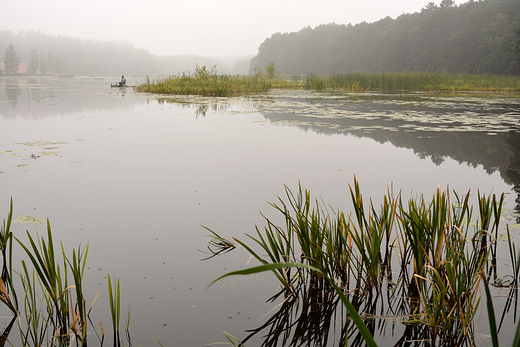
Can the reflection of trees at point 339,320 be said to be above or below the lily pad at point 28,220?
below

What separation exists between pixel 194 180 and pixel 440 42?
204ft

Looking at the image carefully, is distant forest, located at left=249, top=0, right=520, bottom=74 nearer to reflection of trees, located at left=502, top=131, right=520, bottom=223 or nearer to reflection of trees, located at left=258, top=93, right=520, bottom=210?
reflection of trees, located at left=258, top=93, right=520, bottom=210

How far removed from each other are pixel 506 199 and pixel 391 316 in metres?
2.81

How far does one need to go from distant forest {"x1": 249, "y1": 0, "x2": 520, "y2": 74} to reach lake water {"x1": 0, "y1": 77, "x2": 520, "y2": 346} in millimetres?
29753

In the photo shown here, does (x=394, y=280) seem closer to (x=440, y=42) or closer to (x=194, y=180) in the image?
(x=194, y=180)

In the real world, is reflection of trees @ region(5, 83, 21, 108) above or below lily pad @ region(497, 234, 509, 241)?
above

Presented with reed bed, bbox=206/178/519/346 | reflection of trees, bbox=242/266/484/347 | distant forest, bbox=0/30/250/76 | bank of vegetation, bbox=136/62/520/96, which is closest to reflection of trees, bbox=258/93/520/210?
reed bed, bbox=206/178/519/346

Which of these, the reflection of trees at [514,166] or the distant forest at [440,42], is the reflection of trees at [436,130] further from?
the distant forest at [440,42]

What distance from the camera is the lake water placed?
236 centimetres

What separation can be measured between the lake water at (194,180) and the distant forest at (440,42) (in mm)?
29753

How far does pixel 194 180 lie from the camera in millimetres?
4777

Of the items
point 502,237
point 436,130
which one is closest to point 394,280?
point 502,237

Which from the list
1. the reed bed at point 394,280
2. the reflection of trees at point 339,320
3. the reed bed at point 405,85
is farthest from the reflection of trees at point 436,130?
the reed bed at point 405,85

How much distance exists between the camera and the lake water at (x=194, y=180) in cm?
236
